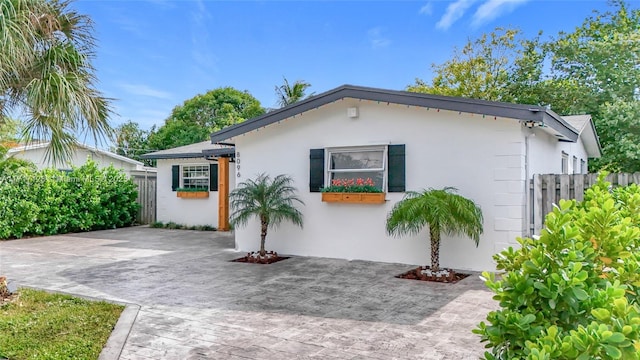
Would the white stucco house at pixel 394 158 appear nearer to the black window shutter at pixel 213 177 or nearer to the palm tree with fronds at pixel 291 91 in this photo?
the black window shutter at pixel 213 177

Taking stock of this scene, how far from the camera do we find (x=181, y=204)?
1505cm

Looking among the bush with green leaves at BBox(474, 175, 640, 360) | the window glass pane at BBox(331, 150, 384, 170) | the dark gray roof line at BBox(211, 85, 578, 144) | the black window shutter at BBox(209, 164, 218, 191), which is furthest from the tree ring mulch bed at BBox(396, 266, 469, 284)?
the black window shutter at BBox(209, 164, 218, 191)

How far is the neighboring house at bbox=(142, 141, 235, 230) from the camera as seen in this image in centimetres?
1423

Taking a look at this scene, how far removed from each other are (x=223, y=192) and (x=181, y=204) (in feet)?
7.65

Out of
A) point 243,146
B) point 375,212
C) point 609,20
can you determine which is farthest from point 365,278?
point 609,20

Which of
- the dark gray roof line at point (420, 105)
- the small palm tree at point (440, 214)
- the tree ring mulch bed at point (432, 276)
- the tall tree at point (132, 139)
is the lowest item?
the tree ring mulch bed at point (432, 276)

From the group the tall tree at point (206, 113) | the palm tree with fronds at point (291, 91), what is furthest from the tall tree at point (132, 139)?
the palm tree with fronds at point (291, 91)

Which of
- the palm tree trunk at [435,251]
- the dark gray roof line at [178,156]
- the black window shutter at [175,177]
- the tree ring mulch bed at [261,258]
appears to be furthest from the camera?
the black window shutter at [175,177]

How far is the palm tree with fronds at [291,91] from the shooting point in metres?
26.1

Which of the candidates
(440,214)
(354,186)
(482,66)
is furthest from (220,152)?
(482,66)

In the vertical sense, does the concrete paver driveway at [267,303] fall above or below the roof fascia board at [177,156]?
below

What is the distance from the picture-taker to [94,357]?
12.4 feet

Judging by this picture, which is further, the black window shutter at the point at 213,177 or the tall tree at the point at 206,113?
the tall tree at the point at 206,113

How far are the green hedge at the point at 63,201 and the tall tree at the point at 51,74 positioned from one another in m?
7.74
